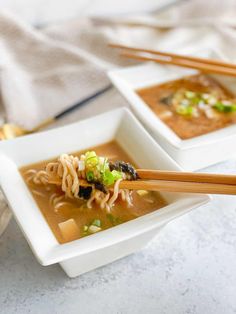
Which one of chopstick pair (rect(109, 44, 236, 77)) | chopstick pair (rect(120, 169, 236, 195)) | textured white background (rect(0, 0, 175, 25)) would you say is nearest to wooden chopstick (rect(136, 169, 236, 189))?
chopstick pair (rect(120, 169, 236, 195))

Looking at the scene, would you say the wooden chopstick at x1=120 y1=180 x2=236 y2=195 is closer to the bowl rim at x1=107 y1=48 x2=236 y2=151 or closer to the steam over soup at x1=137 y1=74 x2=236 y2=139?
the bowl rim at x1=107 y1=48 x2=236 y2=151

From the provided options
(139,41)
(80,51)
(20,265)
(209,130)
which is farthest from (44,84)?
(20,265)

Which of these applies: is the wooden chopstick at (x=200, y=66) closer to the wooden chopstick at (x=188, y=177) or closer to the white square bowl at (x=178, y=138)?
the white square bowl at (x=178, y=138)

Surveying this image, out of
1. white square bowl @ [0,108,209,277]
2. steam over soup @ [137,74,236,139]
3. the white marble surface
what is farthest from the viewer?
steam over soup @ [137,74,236,139]

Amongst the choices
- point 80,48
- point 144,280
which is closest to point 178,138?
point 144,280

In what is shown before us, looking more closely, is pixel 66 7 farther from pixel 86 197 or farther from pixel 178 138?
pixel 86 197
